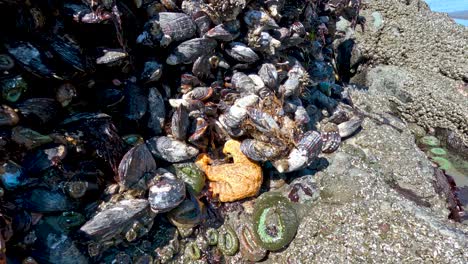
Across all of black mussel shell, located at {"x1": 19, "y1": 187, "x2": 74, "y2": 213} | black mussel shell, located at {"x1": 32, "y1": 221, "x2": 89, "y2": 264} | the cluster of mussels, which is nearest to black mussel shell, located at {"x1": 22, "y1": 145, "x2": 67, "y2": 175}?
the cluster of mussels

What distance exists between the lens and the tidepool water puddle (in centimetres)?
543

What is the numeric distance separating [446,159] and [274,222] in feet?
12.1

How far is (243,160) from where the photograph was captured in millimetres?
3652

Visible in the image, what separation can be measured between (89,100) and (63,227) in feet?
3.53

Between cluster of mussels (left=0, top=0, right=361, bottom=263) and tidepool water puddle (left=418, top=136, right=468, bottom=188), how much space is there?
220 centimetres

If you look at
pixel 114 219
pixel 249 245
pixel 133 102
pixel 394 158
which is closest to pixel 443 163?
pixel 394 158

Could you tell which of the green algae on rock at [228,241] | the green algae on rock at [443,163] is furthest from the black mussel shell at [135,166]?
the green algae on rock at [443,163]

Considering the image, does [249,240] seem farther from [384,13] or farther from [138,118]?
[384,13]

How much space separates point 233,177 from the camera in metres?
3.56

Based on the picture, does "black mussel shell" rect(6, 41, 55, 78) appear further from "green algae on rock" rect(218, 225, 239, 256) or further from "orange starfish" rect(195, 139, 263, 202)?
"green algae on rock" rect(218, 225, 239, 256)

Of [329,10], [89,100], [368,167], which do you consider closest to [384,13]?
[329,10]

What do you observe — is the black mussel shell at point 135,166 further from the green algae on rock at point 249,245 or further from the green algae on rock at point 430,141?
the green algae on rock at point 430,141

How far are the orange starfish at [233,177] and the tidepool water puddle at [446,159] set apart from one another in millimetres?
3427

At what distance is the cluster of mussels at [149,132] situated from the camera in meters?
2.69
